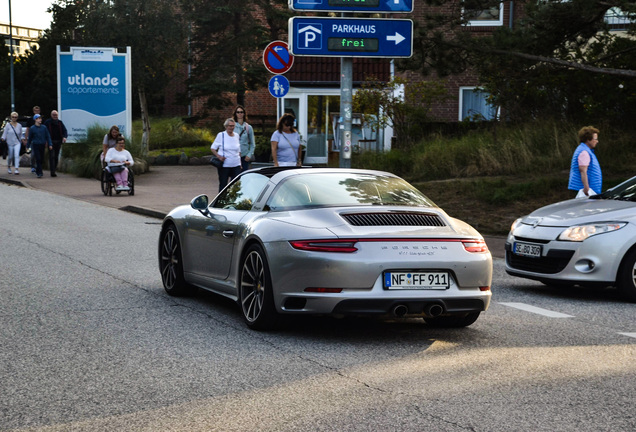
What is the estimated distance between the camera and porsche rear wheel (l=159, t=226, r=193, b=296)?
949 cm

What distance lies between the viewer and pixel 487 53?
1938 centimetres

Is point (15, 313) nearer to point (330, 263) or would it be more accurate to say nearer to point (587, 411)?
point (330, 263)

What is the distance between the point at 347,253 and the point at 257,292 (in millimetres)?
979

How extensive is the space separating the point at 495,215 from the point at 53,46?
45.7m

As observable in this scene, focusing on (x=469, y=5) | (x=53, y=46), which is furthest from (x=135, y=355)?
(x=53, y=46)

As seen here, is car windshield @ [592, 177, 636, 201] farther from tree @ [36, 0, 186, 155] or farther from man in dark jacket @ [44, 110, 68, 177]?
tree @ [36, 0, 186, 155]

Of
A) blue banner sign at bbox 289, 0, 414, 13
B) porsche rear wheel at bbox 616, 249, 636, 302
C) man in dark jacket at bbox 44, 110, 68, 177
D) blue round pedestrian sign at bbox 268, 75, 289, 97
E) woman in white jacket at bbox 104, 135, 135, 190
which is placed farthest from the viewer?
man in dark jacket at bbox 44, 110, 68, 177

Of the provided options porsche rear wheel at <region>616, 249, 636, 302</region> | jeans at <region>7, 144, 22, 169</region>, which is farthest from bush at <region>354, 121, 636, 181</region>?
jeans at <region>7, 144, 22, 169</region>

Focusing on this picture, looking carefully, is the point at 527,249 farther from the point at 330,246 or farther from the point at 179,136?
the point at 179,136

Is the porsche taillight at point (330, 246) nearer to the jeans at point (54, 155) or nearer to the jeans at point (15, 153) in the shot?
the jeans at point (54, 155)

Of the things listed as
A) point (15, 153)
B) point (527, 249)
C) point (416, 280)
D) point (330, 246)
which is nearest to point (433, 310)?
point (416, 280)

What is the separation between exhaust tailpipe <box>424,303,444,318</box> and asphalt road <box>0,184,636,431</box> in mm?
244

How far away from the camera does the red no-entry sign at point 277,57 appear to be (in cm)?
1762

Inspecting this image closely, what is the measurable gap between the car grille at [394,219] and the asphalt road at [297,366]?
0.87m
